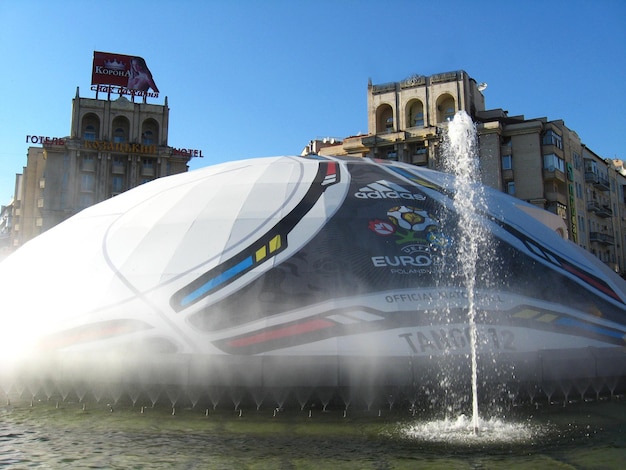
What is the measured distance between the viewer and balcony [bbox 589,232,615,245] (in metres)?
56.6

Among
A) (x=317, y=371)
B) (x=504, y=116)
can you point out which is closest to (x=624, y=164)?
(x=504, y=116)

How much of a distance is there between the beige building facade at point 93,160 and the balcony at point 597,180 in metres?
48.9

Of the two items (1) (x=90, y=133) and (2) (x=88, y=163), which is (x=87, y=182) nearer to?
(2) (x=88, y=163)

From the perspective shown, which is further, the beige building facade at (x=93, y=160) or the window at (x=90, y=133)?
the window at (x=90, y=133)

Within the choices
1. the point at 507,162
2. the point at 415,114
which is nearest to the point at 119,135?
the point at 415,114

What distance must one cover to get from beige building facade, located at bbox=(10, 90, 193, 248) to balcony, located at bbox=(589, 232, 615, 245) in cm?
4992

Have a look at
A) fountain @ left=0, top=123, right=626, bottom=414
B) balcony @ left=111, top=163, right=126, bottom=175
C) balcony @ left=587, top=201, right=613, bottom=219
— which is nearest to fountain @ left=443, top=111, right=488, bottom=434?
fountain @ left=0, top=123, right=626, bottom=414

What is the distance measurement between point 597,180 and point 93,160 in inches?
2344

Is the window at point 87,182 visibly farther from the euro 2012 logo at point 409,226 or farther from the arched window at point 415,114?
the euro 2012 logo at point 409,226

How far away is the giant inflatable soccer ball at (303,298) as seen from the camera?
39.2ft

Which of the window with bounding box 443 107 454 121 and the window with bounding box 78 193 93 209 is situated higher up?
the window with bounding box 443 107 454 121

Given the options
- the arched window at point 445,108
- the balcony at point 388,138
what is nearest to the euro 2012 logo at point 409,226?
the balcony at point 388,138

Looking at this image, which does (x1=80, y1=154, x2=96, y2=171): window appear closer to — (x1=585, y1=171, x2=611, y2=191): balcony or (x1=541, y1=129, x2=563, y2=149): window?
(x1=541, y1=129, x2=563, y2=149): window

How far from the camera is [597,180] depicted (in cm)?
6012
